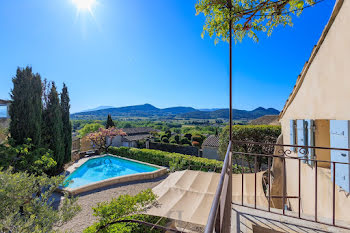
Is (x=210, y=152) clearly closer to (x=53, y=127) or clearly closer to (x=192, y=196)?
(x=192, y=196)

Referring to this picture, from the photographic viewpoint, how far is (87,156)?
57.4 ft

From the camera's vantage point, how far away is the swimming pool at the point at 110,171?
38.4 ft

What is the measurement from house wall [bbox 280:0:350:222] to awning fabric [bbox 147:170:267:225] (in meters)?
1.21

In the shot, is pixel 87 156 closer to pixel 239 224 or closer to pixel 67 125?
pixel 67 125

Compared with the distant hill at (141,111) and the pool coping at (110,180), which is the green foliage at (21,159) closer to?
the pool coping at (110,180)

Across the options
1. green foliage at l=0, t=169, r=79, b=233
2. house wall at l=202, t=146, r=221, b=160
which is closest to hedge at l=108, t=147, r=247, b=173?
house wall at l=202, t=146, r=221, b=160

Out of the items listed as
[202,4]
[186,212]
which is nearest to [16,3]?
[202,4]

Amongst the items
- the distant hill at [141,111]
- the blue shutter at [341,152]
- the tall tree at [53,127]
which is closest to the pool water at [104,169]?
the tall tree at [53,127]

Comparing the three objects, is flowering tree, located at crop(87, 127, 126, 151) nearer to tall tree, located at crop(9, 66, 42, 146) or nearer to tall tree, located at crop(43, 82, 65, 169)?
tall tree, located at crop(43, 82, 65, 169)

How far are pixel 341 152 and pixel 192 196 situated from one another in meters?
3.54

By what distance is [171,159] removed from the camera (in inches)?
551

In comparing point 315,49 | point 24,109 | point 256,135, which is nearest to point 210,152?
point 256,135

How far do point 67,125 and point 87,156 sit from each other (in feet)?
13.9

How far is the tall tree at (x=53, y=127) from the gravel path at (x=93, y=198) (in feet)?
18.1
